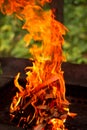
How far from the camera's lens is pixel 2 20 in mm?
8352

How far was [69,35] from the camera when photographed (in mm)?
7762

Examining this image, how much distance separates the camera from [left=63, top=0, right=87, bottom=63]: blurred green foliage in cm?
740

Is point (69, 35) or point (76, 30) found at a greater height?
point (76, 30)

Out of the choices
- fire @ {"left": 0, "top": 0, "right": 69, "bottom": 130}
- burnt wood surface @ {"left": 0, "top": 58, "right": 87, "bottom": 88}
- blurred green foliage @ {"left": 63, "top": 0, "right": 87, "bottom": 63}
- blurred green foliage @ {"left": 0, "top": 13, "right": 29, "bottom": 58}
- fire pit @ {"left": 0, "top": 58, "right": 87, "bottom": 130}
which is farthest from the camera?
blurred green foliage @ {"left": 0, "top": 13, "right": 29, "bottom": 58}

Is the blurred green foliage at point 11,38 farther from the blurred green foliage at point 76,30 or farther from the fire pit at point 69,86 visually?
the fire pit at point 69,86

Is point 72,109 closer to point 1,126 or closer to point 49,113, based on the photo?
point 49,113

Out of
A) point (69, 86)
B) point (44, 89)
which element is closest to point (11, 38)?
point (69, 86)

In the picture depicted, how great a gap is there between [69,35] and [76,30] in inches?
8.9

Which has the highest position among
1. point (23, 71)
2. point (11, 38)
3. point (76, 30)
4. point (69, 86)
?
point (76, 30)

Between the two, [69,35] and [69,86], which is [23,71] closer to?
[69,86]

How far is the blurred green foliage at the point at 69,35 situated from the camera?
743 cm

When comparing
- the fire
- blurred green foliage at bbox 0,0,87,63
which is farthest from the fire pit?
blurred green foliage at bbox 0,0,87,63

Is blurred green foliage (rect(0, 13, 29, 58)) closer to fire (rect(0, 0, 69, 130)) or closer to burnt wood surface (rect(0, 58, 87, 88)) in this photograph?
burnt wood surface (rect(0, 58, 87, 88))

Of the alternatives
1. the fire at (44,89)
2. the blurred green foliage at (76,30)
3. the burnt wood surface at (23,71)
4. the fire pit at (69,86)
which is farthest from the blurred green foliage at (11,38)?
the fire at (44,89)
